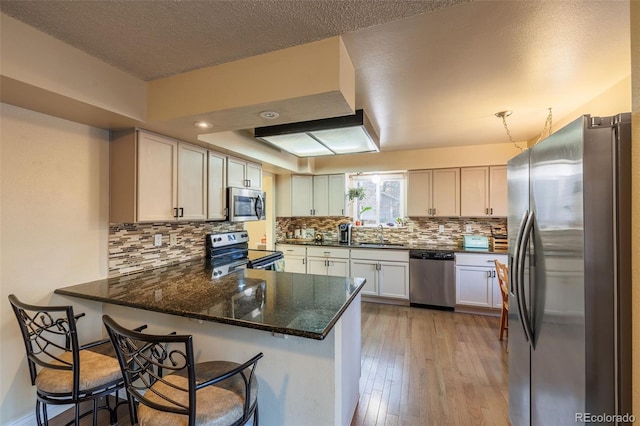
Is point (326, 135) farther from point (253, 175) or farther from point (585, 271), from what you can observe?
point (585, 271)

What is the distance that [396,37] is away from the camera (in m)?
1.50

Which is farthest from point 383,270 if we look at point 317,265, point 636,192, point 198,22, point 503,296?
point 198,22

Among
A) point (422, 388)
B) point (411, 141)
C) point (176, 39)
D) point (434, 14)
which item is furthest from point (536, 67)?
point (422, 388)

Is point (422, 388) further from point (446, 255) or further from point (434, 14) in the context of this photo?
point (434, 14)

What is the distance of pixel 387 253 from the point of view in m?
Result: 4.19

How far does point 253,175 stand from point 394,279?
2.56 metres

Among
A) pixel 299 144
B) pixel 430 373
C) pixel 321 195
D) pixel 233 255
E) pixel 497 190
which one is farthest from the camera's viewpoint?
pixel 321 195

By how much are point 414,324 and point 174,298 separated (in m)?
2.88

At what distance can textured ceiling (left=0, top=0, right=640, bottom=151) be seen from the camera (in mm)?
1281

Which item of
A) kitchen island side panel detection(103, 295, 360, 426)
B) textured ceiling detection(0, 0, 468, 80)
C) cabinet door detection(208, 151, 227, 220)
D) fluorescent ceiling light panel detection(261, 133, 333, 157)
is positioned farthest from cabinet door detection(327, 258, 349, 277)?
textured ceiling detection(0, 0, 468, 80)

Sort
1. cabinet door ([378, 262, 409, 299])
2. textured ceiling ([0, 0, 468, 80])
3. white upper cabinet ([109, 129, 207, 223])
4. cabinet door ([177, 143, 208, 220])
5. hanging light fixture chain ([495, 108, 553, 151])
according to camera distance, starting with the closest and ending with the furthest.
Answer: textured ceiling ([0, 0, 468, 80])
white upper cabinet ([109, 129, 207, 223])
cabinet door ([177, 143, 208, 220])
hanging light fixture chain ([495, 108, 553, 151])
cabinet door ([378, 262, 409, 299])

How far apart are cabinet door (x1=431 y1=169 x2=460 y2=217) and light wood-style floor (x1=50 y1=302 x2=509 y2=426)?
1.53 metres

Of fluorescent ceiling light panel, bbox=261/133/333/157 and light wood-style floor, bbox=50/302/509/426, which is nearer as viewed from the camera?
light wood-style floor, bbox=50/302/509/426

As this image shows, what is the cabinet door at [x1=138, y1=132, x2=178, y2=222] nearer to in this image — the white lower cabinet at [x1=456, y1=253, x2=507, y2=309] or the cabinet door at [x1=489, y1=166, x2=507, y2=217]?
the white lower cabinet at [x1=456, y1=253, x2=507, y2=309]
